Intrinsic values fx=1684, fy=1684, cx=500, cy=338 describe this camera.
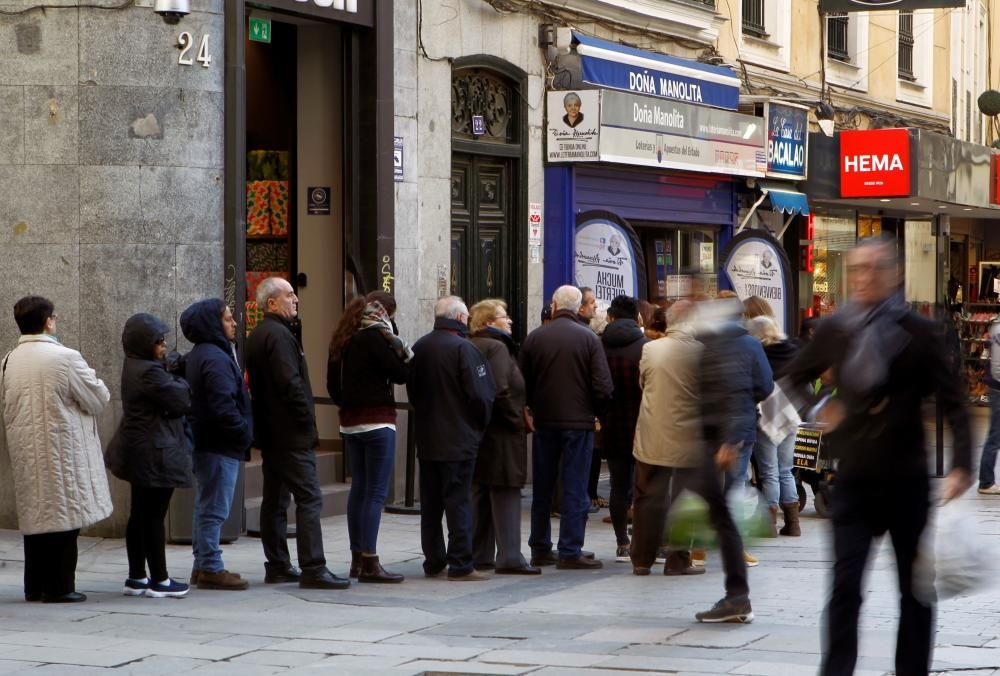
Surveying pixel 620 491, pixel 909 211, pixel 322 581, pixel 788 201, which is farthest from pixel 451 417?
pixel 909 211

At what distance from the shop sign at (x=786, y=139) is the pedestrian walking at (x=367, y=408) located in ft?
34.3

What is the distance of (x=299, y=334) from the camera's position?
14383mm

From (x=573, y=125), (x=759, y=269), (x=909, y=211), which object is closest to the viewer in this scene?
(x=573, y=125)

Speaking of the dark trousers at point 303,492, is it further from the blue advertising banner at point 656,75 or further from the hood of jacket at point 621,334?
the blue advertising banner at point 656,75

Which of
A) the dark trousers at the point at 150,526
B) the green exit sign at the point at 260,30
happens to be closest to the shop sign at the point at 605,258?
the green exit sign at the point at 260,30

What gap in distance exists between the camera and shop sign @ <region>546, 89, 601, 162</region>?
16.6m

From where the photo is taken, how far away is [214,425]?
10.0 metres

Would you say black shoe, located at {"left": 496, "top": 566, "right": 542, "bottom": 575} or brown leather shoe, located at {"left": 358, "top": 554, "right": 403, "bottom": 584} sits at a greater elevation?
brown leather shoe, located at {"left": 358, "top": 554, "right": 403, "bottom": 584}

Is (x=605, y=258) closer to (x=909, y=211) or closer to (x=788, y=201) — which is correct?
(x=788, y=201)

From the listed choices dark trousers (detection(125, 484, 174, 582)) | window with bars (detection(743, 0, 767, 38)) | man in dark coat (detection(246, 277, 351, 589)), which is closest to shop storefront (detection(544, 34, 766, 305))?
window with bars (detection(743, 0, 767, 38))

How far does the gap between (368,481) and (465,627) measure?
1807mm

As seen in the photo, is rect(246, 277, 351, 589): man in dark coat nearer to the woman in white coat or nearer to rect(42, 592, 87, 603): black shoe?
the woman in white coat

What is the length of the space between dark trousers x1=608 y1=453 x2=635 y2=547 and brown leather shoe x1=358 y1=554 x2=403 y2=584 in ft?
5.96

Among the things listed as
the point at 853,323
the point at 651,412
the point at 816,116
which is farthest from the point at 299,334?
the point at 816,116
